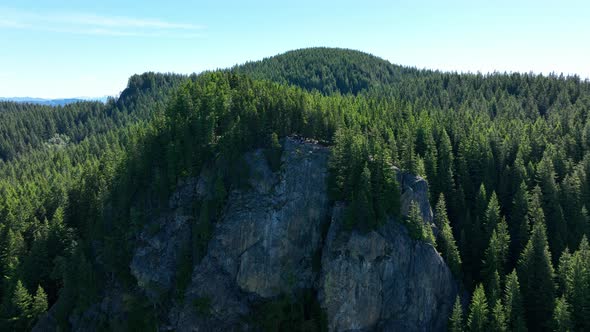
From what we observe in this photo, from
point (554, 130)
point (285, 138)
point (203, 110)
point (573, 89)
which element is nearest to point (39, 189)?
point (203, 110)

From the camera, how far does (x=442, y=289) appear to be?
66125mm

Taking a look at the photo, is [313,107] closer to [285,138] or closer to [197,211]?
[285,138]

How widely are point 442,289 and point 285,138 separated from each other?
37430 millimetres

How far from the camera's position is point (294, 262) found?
6812cm

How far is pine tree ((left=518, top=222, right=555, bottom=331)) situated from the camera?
6301cm

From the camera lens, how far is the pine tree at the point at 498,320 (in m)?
56.8

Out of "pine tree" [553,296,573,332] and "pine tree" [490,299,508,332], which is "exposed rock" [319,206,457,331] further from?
"pine tree" [553,296,573,332]

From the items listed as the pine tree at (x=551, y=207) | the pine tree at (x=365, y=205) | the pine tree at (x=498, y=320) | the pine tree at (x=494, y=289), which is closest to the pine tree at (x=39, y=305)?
the pine tree at (x=365, y=205)

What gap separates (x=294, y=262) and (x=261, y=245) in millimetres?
6126

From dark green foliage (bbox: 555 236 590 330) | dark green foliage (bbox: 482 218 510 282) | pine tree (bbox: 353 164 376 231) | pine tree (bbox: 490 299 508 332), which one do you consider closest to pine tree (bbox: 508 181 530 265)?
dark green foliage (bbox: 482 218 510 282)

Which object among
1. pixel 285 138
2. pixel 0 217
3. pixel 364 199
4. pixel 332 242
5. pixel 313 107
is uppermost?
pixel 313 107

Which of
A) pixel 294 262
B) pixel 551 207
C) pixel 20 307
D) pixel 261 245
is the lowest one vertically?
pixel 20 307

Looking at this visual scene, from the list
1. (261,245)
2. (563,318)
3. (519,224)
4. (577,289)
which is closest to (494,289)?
(563,318)

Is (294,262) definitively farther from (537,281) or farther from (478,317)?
(537,281)
